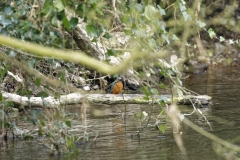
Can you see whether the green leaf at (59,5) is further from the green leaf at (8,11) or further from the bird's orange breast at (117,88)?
the bird's orange breast at (117,88)

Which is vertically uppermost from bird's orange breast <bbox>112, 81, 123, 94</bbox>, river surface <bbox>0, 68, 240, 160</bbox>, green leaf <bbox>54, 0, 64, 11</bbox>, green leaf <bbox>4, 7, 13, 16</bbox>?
green leaf <bbox>4, 7, 13, 16</bbox>

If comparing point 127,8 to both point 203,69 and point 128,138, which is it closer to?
point 128,138

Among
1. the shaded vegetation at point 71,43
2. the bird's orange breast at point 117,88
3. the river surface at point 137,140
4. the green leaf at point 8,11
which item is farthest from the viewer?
the bird's orange breast at point 117,88

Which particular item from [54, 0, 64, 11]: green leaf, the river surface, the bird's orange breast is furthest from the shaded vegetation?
the bird's orange breast

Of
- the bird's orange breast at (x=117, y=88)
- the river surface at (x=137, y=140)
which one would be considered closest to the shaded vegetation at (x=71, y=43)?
the river surface at (x=137, y=140)

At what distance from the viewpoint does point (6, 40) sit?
299 cm

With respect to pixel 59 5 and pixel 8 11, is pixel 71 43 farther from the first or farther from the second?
pixel 59 5

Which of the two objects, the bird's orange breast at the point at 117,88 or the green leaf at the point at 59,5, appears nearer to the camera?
the green leaf at the point at 59,5

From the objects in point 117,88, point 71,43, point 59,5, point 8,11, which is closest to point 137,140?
point 71,43

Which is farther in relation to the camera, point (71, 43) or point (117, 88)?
point (117, 88)

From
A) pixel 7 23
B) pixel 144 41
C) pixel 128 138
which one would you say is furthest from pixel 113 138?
pixel 7 23

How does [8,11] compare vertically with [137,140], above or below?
above

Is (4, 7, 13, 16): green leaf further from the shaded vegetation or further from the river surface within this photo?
the river surface

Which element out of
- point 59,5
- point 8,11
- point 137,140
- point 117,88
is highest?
point 8,11
